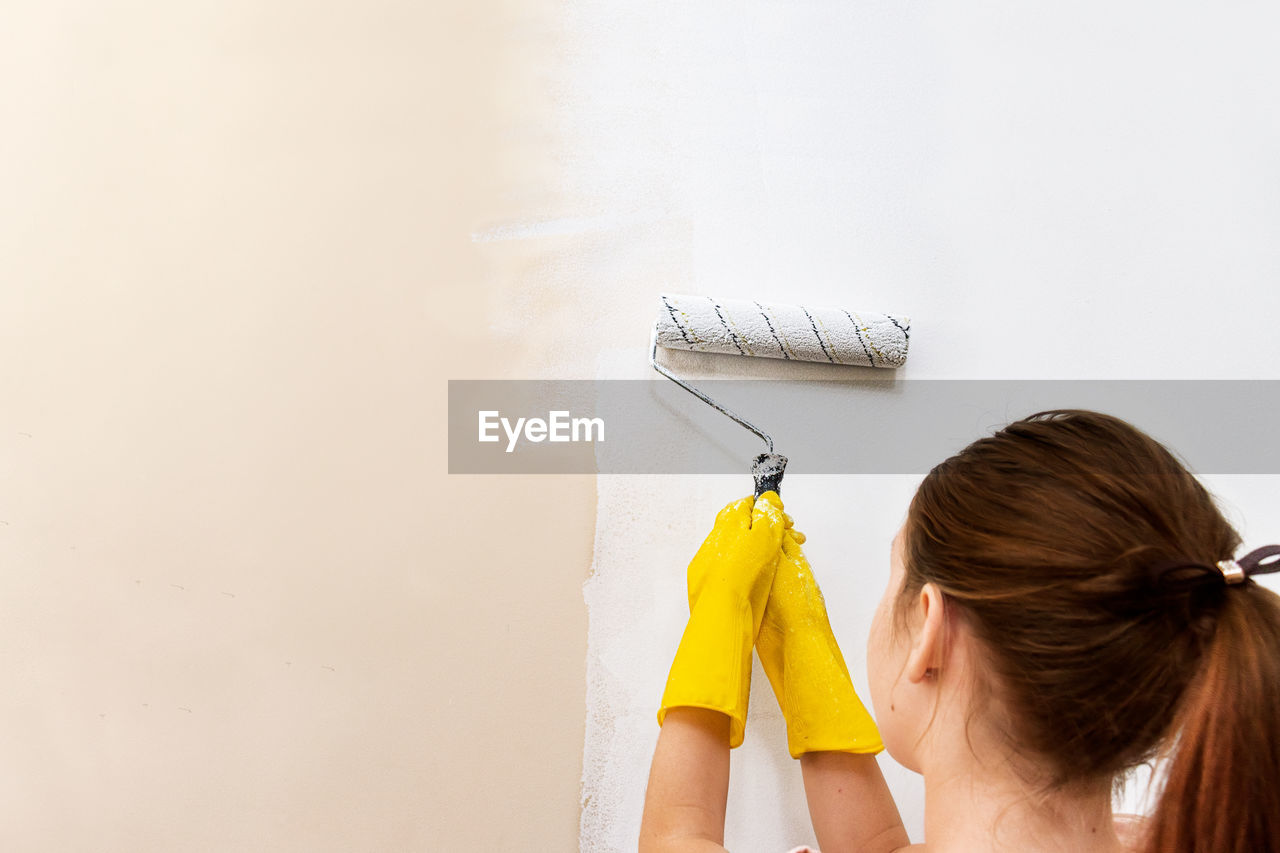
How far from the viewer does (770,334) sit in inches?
39.7

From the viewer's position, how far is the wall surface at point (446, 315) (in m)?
0.96

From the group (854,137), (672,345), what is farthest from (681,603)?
(854,137)

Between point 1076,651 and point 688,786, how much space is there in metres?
0.44

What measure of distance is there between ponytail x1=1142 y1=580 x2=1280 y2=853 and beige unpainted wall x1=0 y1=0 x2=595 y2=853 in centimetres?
62

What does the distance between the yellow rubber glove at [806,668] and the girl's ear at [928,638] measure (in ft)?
0.86

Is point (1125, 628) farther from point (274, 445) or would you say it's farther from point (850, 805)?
point (274, 445)

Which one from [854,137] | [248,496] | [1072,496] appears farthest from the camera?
[854,137]

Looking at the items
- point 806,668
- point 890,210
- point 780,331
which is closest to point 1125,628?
point 806,668

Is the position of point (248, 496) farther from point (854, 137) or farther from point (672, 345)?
point (854, 137)

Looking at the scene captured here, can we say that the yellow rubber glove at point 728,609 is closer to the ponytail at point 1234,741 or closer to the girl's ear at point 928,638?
the girl's ear at point 928,638

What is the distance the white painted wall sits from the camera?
1016 mm

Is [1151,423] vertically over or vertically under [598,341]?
under

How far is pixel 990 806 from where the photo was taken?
63 cm

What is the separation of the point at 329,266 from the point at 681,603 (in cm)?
60
